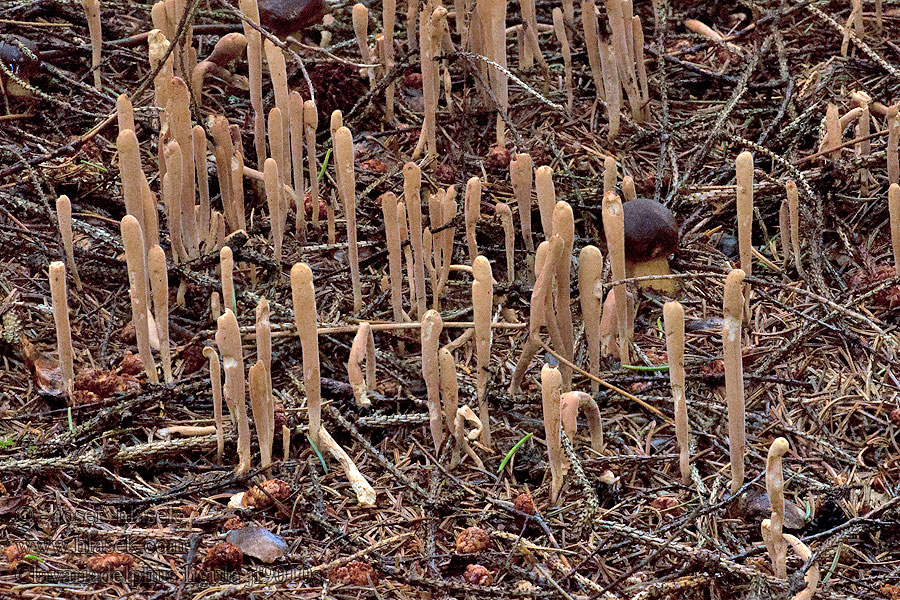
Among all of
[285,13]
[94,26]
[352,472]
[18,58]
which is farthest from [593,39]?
[18,58]

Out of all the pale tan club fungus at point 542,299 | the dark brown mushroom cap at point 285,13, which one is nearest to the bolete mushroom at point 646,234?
the pale tan club fungus at point 542,299

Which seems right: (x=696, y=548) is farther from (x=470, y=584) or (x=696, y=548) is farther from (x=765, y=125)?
(x=765, y=125)

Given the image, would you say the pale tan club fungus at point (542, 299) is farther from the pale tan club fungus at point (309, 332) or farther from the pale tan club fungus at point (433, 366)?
the pale tan club fungus at point (309, 332)

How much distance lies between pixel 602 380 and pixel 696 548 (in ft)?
2.08

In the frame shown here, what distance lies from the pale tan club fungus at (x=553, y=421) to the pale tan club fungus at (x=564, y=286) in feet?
1.04

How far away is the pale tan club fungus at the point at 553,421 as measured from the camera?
7.63ft

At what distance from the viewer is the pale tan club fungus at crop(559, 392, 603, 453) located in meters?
2.51

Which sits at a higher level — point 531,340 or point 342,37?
point 342,37

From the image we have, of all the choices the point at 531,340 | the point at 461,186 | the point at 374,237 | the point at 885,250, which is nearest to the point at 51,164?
the point at 374,237

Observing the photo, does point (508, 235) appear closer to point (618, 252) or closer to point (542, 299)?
point (618, 252)

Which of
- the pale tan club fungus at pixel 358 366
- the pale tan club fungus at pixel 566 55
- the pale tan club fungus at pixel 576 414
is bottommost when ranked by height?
the pale tan club fungus at pixel 576 414

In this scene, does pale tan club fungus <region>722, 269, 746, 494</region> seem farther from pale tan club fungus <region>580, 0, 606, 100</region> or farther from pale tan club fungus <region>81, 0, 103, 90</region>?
pale tan club fungus <region>81, 0, 103, 90</region>

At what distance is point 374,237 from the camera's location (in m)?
3.61

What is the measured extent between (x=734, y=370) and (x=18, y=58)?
3110 millimetres
